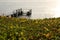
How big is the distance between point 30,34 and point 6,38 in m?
0.98

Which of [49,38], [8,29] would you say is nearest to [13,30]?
[8,29]

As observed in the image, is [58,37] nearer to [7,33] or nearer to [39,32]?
[39,32]

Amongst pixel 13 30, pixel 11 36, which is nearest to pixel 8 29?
pixel 13 30

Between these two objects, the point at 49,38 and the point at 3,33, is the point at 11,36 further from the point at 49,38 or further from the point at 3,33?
the point at 49,38

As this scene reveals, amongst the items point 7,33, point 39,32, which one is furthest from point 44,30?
point 7,33

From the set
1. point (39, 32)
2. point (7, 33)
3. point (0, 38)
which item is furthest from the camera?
point (39, 32)

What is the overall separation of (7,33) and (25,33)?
→ 66 centimetres

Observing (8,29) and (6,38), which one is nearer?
(6,38)

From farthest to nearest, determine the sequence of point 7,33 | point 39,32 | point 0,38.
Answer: point 39,32 → point 7,33 → point 0,38

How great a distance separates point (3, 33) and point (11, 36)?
335mm

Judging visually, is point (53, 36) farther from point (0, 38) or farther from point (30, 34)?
point (0, 38)

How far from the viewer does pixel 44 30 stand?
29.6ft

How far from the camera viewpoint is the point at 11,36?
7.82m

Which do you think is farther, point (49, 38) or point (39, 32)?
point (39, 32)
